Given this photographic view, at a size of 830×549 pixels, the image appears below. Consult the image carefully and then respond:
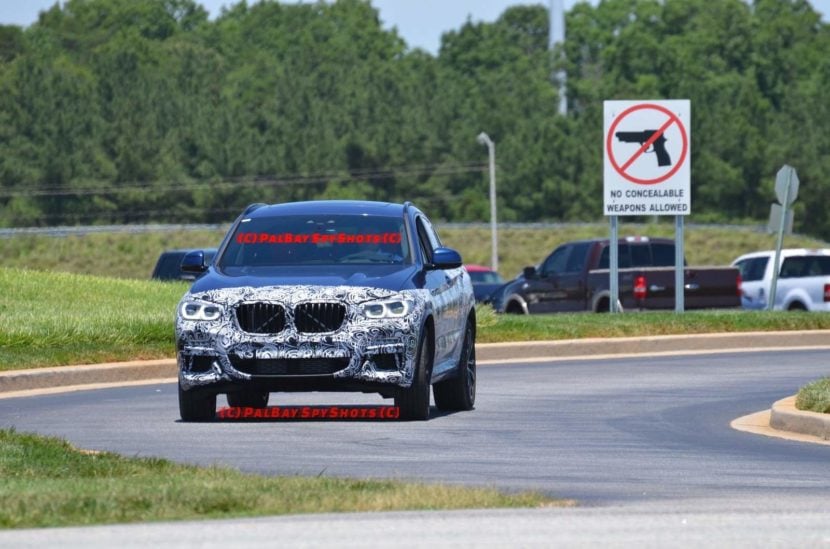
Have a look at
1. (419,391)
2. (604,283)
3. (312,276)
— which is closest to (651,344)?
(604,283)

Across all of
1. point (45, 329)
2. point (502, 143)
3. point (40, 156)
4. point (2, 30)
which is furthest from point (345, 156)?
point (45, 329)

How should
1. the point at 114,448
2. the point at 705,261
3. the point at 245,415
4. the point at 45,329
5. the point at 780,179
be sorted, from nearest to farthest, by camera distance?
the point at 114,448 → the point at 245,415 → the point at 45,329 → the point at 780,179 → the point at 705,261

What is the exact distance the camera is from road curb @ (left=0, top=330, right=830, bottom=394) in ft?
67.6

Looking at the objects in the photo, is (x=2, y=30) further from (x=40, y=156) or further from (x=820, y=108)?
(x=820, y=108)

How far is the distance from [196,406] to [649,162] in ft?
56.5

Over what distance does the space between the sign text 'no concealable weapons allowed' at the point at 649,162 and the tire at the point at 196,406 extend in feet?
54.4

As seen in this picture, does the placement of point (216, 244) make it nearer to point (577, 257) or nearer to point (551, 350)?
point (577, 257)

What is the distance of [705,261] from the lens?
10238 cm

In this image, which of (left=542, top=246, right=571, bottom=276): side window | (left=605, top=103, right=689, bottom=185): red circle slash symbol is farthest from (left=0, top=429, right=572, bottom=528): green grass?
(left=542, top=246, right=571, bottom=276): side window

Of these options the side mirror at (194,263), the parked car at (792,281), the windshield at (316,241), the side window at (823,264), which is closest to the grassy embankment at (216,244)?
the parked car at (792,281)

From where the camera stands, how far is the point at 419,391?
1533 cm

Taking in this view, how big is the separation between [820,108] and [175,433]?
109013 millimetres

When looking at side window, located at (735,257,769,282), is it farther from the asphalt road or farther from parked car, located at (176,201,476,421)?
parked car, located at (176,201,476,421)

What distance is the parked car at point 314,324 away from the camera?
14938 millimetres
